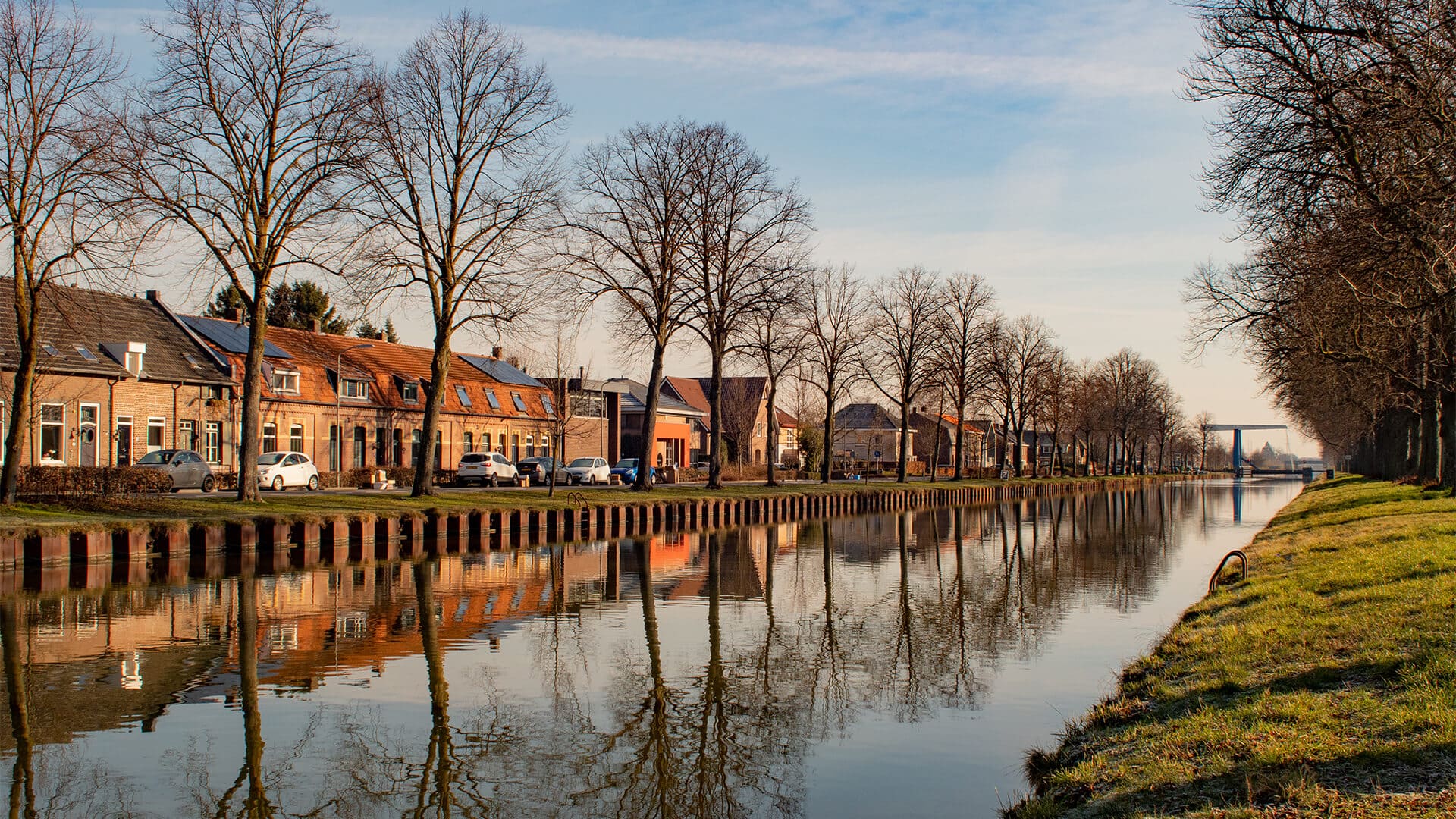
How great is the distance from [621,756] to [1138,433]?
329 ft

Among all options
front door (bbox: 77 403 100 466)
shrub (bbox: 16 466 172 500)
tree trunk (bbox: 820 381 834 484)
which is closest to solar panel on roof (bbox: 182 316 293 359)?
front door (bbox: 77 403 100 466)

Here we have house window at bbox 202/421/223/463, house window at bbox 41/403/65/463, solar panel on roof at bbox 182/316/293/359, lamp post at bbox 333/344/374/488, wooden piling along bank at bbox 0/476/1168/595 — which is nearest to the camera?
wooden piling along bank at bbox 0/476/1168/595

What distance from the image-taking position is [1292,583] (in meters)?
15.4

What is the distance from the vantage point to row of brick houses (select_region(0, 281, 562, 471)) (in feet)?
123

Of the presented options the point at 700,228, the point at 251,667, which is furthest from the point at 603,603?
the point at 700,228

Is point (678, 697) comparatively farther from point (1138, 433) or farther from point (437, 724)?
point (1138, 433)

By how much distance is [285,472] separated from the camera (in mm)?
40625

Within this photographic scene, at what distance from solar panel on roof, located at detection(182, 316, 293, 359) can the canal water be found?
87.8 feet

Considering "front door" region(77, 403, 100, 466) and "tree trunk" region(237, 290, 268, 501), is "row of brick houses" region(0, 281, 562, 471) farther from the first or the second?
"tree trunk" region(237, 290, 268, 501)

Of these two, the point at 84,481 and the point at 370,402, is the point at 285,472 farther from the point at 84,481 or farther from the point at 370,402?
the point at 370,402

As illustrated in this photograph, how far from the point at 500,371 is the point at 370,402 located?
12.8 m

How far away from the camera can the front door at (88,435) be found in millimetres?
38188


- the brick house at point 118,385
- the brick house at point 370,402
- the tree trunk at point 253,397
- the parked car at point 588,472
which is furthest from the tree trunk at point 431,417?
the parked car at point 588,472

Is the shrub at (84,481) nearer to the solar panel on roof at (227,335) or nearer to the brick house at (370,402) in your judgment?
the brick house at (370,402)
